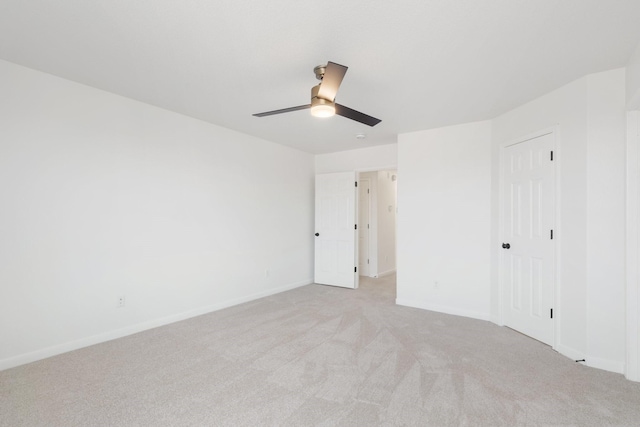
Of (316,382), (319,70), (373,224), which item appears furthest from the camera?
(373,224)

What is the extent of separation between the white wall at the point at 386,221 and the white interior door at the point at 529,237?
298 centimetres

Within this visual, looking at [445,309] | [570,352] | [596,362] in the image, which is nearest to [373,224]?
[445,309]

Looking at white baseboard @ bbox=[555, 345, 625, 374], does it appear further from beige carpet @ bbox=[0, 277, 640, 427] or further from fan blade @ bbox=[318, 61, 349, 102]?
fan blade @ bbox=[318, 61, 349, 102]

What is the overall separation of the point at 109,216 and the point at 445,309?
4.15 metres

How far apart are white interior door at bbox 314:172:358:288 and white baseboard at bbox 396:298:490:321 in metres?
1.16

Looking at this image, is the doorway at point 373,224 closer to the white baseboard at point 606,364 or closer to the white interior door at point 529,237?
the white interior door at point 529,237

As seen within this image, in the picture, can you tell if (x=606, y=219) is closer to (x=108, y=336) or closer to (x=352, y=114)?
(x=352, y=114)

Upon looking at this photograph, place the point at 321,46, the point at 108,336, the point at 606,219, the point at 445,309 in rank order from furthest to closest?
the point at 445,309 → the point at 108,336 → the point at 606,219 → the point at 321,46

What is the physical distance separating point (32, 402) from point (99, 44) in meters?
2.54

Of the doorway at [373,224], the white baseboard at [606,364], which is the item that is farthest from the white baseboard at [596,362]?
the doorway at [373,224]

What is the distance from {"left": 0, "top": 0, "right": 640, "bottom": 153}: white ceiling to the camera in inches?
70.0

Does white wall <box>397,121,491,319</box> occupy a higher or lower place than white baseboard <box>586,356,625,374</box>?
higher

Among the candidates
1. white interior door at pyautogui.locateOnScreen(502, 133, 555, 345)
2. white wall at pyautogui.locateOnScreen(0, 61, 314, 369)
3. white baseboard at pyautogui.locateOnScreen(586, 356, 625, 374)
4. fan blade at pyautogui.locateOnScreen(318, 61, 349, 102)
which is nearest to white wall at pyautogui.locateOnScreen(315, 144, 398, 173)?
white wall at pyautogui.locateOnScreen(0, 61, 314, 369)

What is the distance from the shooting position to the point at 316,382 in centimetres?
224
